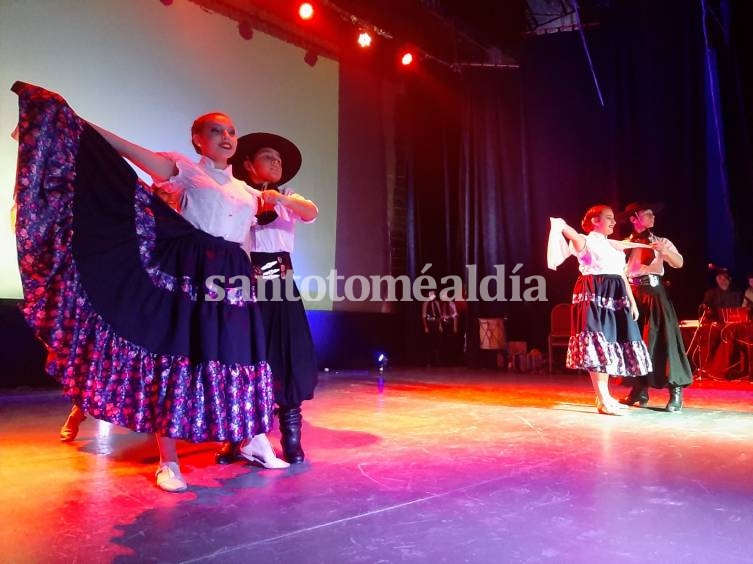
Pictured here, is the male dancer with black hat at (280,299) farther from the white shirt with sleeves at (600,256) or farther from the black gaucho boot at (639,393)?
the black gaucho boot at (639,393)

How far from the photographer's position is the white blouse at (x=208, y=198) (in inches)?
89.1

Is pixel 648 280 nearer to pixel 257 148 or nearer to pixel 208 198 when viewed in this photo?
pixel 257 148

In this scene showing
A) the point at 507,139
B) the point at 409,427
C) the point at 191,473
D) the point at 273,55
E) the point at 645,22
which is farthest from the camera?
the point at 507,139

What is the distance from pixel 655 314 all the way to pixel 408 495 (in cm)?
318

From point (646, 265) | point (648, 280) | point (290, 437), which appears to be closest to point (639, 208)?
point (646, 265)

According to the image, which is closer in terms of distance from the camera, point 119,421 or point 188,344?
A: point 119,421

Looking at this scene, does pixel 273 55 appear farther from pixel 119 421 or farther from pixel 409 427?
pixel 119 421

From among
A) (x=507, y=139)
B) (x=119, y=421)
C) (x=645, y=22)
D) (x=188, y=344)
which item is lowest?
(x=119, y=421)

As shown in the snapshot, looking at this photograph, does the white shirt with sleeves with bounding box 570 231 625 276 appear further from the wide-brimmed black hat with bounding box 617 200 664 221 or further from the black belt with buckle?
the wide-brimmed black hat with bounding box 617 200 664 221

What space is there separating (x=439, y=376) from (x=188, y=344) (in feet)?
17.9

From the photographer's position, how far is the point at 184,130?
237 inches

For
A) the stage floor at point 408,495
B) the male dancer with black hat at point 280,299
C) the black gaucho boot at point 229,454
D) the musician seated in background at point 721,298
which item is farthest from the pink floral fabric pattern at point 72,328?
the musician seated in background at point 721,298

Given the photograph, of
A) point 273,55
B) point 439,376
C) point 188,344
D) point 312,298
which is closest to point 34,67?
point 273,55

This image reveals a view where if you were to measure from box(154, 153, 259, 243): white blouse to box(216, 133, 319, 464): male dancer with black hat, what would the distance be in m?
0.14
